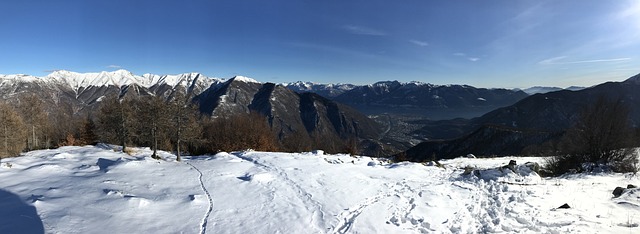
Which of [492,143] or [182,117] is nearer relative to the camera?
[182,117]

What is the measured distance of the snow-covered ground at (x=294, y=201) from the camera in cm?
1003

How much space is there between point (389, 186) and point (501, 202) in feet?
17.4

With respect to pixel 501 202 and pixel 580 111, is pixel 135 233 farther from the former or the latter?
pixel 580 111

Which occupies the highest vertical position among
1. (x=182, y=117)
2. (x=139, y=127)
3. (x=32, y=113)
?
(x=32, y=113)

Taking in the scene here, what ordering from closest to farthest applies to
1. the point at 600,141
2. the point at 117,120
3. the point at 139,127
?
the point at 600,141, the point at 117,120, the point at 139,127

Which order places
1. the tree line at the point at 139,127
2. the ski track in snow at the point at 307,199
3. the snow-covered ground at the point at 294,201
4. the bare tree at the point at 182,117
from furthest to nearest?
Answer: 1. the tree line at the point at 139,127
2. the bare tree at the point at 182,117
3. the ski track in snow at the point at 307,199
4. the snow-covered ground at the point at 294,201

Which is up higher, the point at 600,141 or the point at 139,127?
the point at 139,127

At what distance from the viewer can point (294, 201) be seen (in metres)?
13.2

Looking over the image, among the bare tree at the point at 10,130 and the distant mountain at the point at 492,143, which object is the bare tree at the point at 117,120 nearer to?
→ the bare tree at the point at 10,130

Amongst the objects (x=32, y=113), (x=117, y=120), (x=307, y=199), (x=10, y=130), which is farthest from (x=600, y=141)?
(x=32, y=113)

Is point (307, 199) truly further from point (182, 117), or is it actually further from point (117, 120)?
point (117, 120)

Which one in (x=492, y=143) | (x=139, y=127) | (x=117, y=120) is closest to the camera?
(x=117, y=120)

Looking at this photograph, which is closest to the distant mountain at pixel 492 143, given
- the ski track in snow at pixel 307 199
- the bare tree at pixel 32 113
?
the ski track in snow at pixel 307 199

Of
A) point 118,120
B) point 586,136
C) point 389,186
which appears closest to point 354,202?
point 389,186
